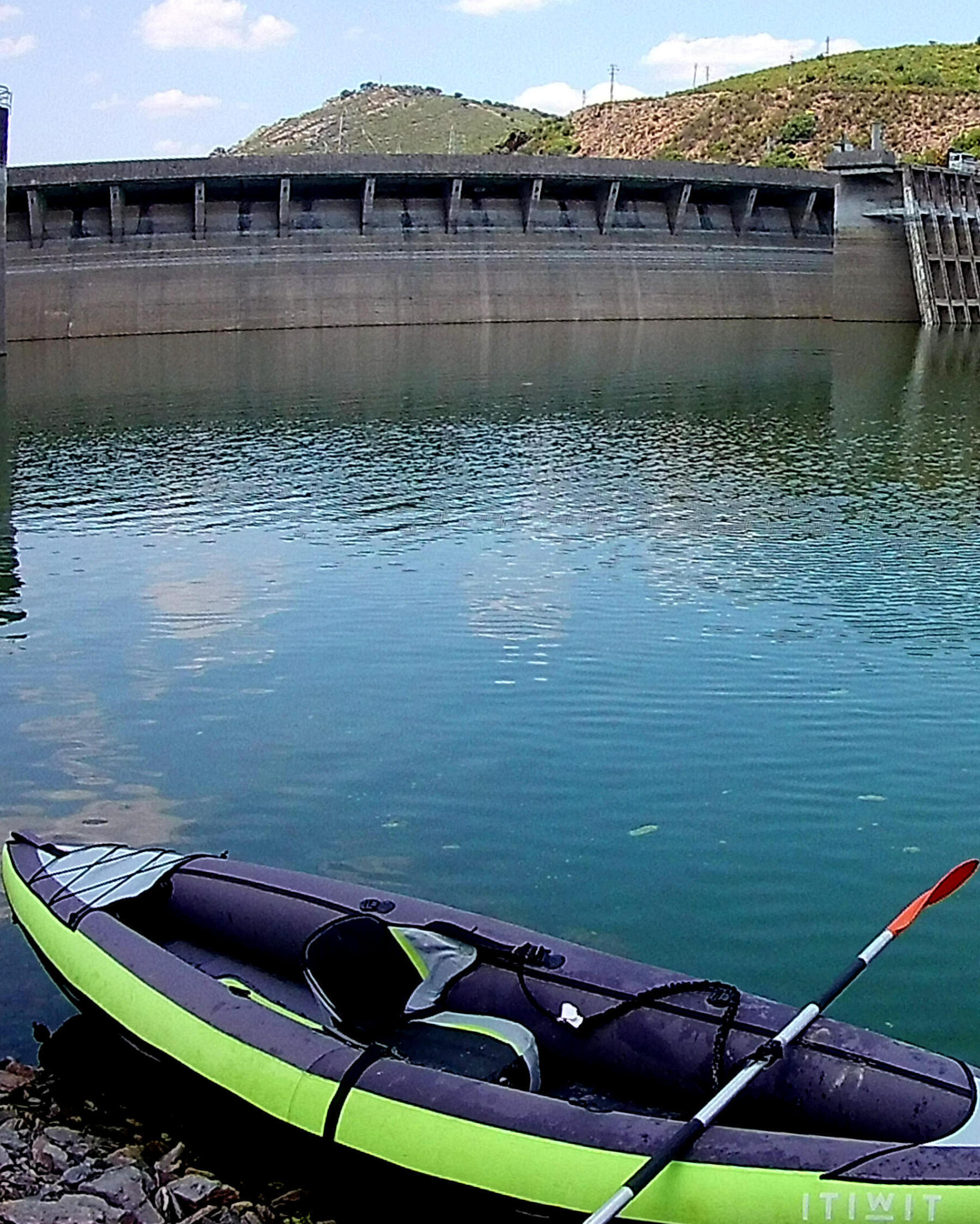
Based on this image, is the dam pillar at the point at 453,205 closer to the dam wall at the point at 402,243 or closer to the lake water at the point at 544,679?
the dam wall at the point at 402,243

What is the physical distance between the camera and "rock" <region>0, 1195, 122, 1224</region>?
18.7 ft

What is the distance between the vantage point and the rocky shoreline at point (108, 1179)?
579cm

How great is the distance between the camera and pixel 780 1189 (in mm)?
4945

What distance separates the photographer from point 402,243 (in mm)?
57062

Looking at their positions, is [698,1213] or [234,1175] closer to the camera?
[698,1213]

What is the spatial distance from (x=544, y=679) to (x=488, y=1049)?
22.2 ft

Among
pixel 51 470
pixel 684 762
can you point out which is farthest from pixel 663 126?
pixel 684 762

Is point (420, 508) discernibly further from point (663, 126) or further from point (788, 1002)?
point (663, 126)

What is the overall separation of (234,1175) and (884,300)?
58059 millimetres

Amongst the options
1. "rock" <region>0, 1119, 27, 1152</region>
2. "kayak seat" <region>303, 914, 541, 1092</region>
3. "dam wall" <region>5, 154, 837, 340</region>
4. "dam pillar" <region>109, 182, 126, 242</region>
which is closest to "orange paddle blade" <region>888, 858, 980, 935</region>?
"kayak seat" <region>303, 914, 541, 1092</region>

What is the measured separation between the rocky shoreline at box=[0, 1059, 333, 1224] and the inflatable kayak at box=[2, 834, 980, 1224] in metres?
0.43

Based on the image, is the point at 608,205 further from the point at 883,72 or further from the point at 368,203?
the point at 883,72

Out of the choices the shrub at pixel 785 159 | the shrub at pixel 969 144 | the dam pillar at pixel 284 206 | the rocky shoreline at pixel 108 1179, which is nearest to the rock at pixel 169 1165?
the rocky shoreline at pixel 108 1179

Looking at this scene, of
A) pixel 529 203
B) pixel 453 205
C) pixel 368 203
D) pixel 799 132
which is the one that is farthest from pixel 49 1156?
pixel 799 132
